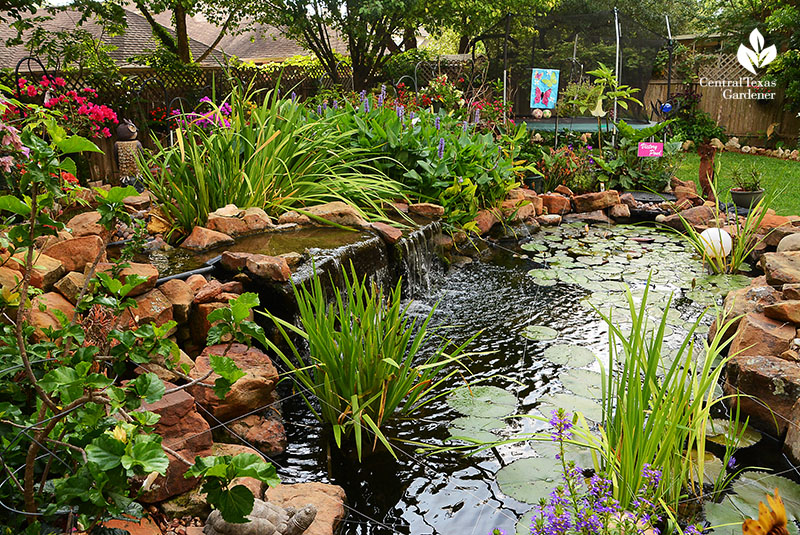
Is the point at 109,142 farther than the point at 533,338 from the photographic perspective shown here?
Yes

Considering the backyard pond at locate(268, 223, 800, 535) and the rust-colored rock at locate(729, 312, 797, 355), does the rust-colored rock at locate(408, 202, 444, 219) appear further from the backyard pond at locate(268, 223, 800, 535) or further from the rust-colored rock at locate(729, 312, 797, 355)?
the rust-colored rock at locate(729, 312, 797, 355)

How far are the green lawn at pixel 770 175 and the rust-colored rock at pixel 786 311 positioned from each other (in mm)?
2267

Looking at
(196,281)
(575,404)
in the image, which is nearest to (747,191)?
(575,404)

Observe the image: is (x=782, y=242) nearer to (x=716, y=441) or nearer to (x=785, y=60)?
(x=716, y=441)

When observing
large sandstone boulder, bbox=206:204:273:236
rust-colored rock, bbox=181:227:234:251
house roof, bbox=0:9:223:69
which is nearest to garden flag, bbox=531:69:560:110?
large sandstone boulder, bbox=206:204:273:236

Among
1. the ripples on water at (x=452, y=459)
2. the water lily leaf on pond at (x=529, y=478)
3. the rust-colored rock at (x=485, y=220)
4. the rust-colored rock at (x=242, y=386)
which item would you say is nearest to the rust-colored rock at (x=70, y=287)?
the rust-colored rock at (x=242, y=386)

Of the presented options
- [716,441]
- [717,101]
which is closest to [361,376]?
[716,441]

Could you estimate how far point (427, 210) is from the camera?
4.59m

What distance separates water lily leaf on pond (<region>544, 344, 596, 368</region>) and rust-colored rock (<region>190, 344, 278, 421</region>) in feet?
4.80

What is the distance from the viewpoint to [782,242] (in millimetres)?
4207

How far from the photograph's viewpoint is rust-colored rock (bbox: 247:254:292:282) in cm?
288

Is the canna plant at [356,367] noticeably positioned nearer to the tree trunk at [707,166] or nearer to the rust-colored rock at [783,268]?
the rust-colored rock at [783,268]

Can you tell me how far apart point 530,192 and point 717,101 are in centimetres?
828

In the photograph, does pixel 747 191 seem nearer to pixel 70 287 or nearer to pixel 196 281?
pixel 196 281
